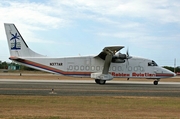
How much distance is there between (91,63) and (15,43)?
9.39 meters

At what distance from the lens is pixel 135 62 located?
→ 3788 cm

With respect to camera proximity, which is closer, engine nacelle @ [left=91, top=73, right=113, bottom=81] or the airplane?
the airplane

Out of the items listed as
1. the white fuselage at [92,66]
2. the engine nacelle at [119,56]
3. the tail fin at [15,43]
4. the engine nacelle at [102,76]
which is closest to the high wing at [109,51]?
the white fuselage at [92,66]

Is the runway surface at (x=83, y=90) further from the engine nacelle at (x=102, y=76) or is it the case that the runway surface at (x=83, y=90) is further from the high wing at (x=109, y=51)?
the engine nacelle at (x=102, y=76)

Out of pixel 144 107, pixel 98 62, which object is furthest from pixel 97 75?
pixel 144 107

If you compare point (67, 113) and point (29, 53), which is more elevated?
point (29, 53)

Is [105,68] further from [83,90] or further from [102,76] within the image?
[83,90]

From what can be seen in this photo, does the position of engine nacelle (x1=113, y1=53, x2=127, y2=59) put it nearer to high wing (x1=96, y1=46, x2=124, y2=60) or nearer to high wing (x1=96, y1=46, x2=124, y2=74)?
high wing (x1=96, y1=46, x2=124, y2=74)

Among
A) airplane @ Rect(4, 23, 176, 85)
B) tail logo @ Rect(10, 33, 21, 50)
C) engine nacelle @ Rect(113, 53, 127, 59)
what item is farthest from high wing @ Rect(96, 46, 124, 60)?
tail logo @ Rect(10, 33, 21, 50)

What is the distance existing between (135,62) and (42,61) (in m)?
11.5

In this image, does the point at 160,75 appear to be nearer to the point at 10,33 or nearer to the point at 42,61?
the point at 42,61

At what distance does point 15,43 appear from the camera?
35.7 m

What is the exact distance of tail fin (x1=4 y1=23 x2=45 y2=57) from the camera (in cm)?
3544

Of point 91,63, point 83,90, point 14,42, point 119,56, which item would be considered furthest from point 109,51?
point 83,90
